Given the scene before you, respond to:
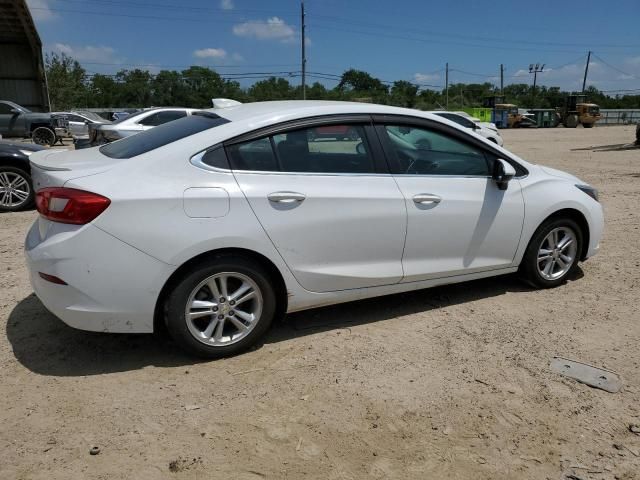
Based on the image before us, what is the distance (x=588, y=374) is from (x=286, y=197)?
217cm

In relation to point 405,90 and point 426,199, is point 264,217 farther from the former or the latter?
point 405,90

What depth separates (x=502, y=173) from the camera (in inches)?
162

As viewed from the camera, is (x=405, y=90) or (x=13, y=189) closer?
(x=13, y=189)

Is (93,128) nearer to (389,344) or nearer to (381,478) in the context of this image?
(389,344)

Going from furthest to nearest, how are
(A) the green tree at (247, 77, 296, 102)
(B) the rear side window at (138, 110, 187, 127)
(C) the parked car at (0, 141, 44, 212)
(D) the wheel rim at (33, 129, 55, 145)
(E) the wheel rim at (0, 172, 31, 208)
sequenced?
1. (A) the green tree at (247, 77, 296, 102)
2. (D) the wheel rim at (33, 129, 55, 145)
3. (B) the rear side window at (138, 110, 187, 127)
4. (E) the wheel rim at (0, 172, 31, 208)
5. (C) the parked car at (0, 141, 44, 212)

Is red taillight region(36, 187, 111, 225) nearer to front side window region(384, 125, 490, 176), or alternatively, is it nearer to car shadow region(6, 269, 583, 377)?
car shadow region(6, 269, 583, 377)

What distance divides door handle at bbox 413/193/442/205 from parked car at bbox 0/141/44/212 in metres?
6.34

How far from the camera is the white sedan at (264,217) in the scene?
306cm

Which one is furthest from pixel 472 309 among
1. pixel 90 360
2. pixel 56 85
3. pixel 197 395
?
pixel 56 85

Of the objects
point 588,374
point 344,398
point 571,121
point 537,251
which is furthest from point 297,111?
point 571,121

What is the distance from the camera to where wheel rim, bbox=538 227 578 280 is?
4613mm

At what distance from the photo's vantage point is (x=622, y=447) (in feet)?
8.61

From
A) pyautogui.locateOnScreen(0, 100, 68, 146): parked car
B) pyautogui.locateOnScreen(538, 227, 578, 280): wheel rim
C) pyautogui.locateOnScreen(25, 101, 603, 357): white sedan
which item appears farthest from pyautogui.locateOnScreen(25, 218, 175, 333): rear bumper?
pyautogui.locateOnScreen(0, 100, 68, 146): parked car

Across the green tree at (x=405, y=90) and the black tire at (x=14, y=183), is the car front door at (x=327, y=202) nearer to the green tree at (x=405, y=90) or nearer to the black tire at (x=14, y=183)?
the black tire at (x=14, y=183)
